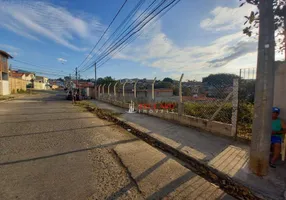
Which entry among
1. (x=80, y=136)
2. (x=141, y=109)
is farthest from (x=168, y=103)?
(x=80, y=136)

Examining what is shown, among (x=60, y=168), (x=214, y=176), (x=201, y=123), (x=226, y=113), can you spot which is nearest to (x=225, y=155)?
(x=214, y=176)

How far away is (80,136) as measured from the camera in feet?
19.7

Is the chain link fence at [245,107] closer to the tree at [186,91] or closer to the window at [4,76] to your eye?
the tree at [186,91]

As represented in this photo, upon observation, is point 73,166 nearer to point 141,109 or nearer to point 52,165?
point 52,165

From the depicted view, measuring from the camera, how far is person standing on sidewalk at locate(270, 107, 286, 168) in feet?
11.2

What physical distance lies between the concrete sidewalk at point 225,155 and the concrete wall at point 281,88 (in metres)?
1.09

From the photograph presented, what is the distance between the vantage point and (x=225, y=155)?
409 centimetres

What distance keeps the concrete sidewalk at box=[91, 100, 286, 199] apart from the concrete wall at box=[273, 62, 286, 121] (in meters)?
1.09

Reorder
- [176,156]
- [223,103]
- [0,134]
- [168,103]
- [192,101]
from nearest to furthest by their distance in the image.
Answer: [176,156] → [223,103] → [0,134] → [192,101] → [168,103]

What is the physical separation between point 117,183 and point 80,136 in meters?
3.41

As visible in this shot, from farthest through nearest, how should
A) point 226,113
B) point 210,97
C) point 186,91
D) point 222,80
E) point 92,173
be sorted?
point 186,91, point 210,97, point 226,113, point 222,80, point 92,173

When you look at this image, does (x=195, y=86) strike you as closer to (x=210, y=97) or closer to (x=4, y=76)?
(x=210, y=97)

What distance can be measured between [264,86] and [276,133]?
106 cm

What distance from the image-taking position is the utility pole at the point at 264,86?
2.96 meters
